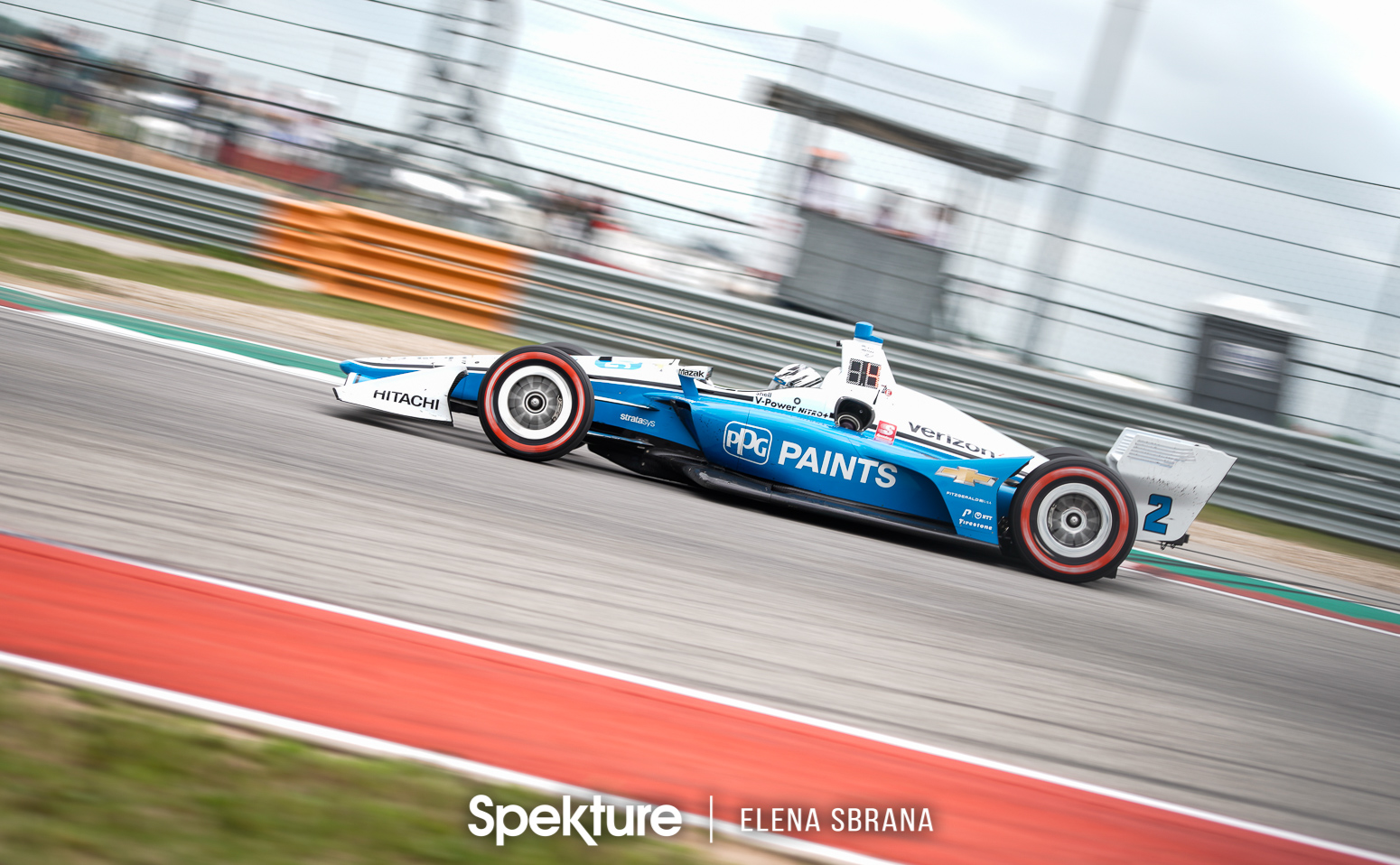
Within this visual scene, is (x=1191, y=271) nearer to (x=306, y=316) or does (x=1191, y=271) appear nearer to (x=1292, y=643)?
(x=1292, y=643)

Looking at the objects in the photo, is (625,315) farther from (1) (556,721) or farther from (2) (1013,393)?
(1) (556,721)

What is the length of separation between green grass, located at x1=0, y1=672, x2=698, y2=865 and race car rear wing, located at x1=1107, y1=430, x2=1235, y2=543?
14.1ft

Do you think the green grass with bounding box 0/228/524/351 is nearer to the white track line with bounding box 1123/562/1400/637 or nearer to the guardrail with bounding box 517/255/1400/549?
the guardrail with bounding box 517/255/1400/549

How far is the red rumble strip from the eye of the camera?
232cm

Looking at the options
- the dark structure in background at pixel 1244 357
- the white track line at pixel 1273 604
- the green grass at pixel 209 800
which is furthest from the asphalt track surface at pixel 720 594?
the dark structure in background at pixel 1244 357

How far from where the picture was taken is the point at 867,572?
15.5 ft

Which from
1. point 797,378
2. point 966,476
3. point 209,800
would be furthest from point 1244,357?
point 209,800

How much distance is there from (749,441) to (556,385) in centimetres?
110

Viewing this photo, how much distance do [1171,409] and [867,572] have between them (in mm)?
5994

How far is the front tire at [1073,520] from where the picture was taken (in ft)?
17.5

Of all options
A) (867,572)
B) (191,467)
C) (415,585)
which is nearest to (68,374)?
(191,467)

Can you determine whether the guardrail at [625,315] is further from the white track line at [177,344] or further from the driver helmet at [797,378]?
the driver helmet at [797,378]

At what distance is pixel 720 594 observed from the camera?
3822mm

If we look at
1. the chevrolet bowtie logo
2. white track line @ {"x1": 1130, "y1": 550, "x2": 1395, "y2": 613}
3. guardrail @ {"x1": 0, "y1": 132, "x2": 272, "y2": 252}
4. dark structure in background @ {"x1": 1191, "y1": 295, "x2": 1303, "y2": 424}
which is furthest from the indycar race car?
guardrail @ {"x1": 0, "y1": 132, "x2": 272, "y2": 252}
